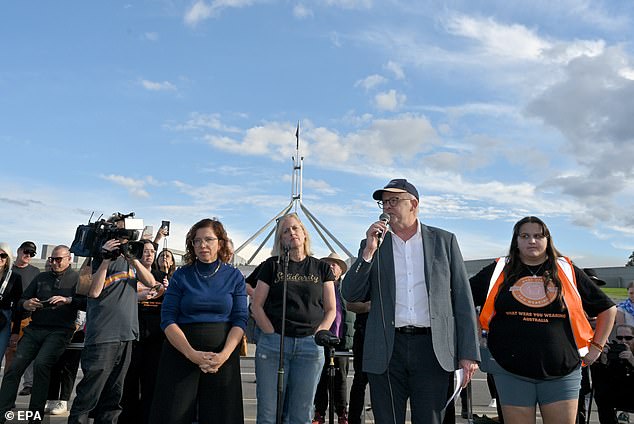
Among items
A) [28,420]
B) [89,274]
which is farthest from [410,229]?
[28,420]

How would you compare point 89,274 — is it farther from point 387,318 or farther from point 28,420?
point 387,318

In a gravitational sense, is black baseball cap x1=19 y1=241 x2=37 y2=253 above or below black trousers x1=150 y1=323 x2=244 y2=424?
above

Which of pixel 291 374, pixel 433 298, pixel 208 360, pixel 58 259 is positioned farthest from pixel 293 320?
pixel 58 259

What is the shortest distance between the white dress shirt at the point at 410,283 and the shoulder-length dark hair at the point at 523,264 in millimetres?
634

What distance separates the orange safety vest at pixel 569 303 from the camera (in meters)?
3.66

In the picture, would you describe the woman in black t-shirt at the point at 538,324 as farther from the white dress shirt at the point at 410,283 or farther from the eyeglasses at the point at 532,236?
the white dress shirt at the point at 410,283

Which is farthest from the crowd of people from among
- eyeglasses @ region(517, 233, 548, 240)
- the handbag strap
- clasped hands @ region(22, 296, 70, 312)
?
the handbag strap

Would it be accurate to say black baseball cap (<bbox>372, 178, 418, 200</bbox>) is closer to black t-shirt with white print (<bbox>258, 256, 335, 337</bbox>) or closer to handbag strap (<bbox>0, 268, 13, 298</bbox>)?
black t-shirt with white print (<bbox>258, 256, 335, 337</bbox>)

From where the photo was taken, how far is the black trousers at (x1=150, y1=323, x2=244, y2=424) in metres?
4.04

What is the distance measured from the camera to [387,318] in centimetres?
362

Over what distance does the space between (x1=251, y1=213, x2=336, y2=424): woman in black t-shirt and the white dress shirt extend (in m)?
0.90

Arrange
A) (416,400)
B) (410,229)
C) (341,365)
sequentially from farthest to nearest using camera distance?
1. (341,365)
2. (410,229)
3. (416,400)

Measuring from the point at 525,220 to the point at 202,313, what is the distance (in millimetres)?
2429

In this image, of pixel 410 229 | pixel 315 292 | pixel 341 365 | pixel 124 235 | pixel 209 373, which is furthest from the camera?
pixel 341 365
